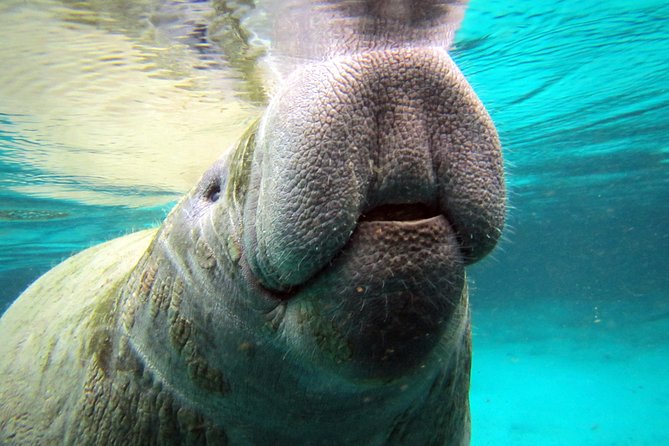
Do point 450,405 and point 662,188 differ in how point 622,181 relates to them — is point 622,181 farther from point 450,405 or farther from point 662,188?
point 450,405

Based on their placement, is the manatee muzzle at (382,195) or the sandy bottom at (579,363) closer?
the manatee muzzle at (382,195)

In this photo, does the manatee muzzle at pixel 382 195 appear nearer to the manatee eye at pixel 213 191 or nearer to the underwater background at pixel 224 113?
the underwater background at pixel 224 113

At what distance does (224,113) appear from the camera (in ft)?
33.5

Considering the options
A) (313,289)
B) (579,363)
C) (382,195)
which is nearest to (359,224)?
(382,195)

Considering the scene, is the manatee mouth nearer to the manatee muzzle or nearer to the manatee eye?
the manatee muzzle

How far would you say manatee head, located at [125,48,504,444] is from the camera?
151 cm

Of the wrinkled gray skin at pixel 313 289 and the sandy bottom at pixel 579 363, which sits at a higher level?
the wrinkled gray skin at pixel 313 289

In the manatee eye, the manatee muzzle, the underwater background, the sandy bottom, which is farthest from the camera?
the sandy bottom

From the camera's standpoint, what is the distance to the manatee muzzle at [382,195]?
150cm

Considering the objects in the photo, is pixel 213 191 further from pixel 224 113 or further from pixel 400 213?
pixel 224 113

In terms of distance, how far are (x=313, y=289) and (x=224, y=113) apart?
9.13 m

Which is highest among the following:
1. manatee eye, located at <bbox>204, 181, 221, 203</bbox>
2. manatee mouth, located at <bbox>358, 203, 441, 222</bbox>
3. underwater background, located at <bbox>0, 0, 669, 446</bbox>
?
manatee mouth, located at <bbox>358, 203, 441, 222</bbox>

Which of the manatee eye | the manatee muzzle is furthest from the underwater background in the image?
the manatee eye

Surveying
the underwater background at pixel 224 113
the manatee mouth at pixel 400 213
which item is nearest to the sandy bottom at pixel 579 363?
the underwater background at pixel 224 113
